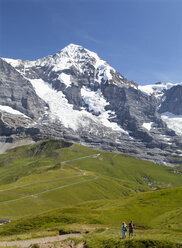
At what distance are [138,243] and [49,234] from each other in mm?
25774

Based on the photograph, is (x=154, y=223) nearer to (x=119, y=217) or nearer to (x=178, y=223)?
(x=178, y=223)

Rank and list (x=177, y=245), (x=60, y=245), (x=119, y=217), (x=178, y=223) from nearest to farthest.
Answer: (x=177, y=245) → (x=60, y=245) → (x=178, y=223) → (x=119, y=217)

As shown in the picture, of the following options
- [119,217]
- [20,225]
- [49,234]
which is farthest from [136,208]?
[49,234]

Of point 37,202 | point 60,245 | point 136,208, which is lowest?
point 37,202

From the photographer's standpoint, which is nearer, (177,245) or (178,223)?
(177,245)

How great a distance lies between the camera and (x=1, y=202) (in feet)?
626

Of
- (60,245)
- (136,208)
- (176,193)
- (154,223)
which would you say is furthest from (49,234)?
(176,193)

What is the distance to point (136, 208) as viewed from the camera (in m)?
97.3

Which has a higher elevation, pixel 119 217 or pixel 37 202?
→ pixel 119 217

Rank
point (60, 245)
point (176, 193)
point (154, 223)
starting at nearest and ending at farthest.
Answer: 1. point (60, 245)
2. point (154, 223)
3. point (176, 193)

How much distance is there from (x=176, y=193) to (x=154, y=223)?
130 ft

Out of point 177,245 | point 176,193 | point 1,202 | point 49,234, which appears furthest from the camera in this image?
point 1,202

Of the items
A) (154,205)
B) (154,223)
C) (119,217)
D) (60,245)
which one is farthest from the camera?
(154,205)

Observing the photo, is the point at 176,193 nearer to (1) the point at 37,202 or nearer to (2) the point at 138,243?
(2) the point at 138,243
